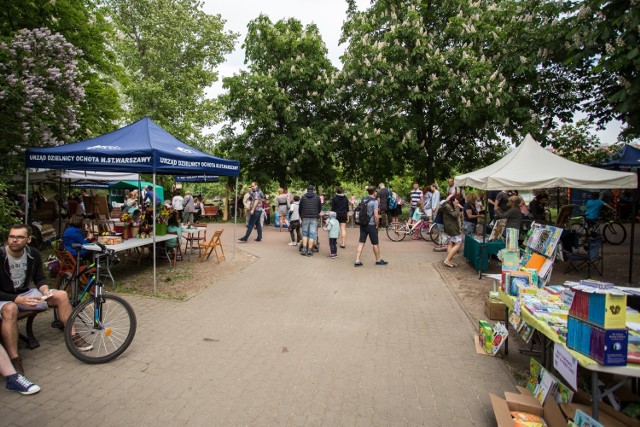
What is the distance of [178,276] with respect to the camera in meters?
8.77

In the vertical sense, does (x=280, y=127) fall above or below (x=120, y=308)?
above

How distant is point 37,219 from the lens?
1330cm

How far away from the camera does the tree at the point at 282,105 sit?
1961 centimetres

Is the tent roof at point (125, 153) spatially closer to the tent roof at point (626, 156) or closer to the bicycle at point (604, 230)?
the bicycle at point (604, 230)

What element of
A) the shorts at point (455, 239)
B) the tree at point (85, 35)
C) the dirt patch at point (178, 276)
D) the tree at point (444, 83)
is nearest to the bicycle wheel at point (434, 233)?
the shorts at point (455, 239)

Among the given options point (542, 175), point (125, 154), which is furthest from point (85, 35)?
point (542, 175)

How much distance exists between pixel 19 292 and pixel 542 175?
29.6 ft

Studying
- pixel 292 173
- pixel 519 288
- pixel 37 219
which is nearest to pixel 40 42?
pixel 37 219

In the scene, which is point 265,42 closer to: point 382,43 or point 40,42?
point 382,43

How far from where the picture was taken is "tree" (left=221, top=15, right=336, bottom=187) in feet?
64.3

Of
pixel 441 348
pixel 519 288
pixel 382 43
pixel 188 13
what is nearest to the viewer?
pixel 519 288

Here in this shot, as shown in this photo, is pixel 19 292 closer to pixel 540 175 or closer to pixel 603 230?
pixel 540 175

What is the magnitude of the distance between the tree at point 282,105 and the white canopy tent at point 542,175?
36.9 feet

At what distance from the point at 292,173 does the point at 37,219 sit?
37.2 feet
